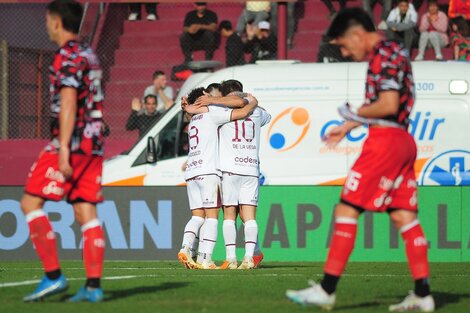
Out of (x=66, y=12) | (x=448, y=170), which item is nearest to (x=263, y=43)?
(x=448, y=170)

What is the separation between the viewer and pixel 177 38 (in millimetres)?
25359

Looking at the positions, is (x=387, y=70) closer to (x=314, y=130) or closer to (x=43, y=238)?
(x=43, y=238)

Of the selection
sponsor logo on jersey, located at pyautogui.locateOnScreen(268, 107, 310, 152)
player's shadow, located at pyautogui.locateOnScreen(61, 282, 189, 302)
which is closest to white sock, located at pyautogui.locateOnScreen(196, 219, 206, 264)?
player's shadow, located at pyautogui.locateOnScreen(61, 282, 189, 302)

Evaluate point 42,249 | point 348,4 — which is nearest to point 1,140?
point 348,4

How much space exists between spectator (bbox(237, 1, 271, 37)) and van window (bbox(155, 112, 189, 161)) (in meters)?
5.24

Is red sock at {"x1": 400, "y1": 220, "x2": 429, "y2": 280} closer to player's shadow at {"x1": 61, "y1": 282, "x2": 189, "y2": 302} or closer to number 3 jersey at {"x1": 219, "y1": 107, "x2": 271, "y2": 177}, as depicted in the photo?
player's shadow at {"x1": 61, "y1": 282, "x2": 189, "y2": 302}

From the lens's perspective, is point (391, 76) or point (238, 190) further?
point (238, 190)

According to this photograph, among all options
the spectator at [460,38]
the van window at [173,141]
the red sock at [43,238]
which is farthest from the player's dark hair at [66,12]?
the spectator at [460,38]

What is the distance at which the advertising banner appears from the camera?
1747cm

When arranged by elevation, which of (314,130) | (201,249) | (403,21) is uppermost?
(403,21)

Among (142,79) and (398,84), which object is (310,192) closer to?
(142,79)

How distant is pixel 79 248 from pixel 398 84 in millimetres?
9933

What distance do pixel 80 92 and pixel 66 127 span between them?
1.07 ft

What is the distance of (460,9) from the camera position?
2244 centimetres
